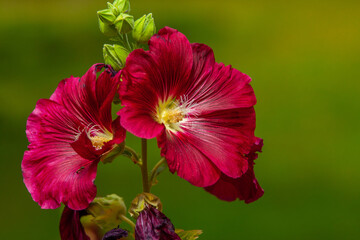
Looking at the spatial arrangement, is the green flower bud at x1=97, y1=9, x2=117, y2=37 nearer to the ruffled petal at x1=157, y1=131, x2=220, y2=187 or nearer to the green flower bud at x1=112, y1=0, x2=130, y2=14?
the green flower bud at x1=112, y1=0, x2=130, y2=14

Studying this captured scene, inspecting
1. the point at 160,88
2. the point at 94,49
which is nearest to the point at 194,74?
the point at 160,88

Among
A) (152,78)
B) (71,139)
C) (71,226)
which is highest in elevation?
(152,78)

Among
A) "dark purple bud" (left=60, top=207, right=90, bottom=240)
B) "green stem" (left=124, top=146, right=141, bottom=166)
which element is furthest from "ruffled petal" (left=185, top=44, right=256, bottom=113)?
"dark purple bud" (left=60, top=207, right=90, bottom=240)

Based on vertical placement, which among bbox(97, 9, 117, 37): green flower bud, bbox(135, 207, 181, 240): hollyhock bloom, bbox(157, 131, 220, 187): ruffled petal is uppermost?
bbox(97, 9, 117, 37): green flower bud

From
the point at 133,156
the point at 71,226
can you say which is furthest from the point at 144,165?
the point at 71,226

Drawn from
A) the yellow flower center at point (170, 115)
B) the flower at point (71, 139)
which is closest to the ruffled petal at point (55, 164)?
the flower at point (71, 139)

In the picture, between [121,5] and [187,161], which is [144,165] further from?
[121,5]
